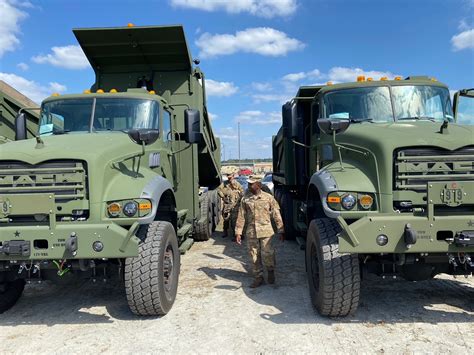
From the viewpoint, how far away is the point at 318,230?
455 cm

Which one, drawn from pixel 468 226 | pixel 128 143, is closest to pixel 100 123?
pixel 128 143

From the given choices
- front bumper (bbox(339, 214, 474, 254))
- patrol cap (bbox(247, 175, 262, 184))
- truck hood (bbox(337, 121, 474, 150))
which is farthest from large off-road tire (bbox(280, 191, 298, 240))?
front bumper (bbox(339, 214, 474, 254))

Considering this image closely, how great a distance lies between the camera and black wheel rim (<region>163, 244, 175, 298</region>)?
487 centimetres

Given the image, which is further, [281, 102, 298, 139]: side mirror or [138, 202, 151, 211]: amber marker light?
[281, 102, 298, 139]: side mirror

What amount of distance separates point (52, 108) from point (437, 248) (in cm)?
507

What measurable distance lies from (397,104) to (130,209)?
11.8ft

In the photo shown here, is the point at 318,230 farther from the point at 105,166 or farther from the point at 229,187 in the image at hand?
the point at 229,187

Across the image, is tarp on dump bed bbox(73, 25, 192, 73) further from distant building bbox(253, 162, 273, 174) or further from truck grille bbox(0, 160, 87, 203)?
distant building bbox(253, 162, 273, 174)

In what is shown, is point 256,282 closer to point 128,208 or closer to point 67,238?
point 128,208

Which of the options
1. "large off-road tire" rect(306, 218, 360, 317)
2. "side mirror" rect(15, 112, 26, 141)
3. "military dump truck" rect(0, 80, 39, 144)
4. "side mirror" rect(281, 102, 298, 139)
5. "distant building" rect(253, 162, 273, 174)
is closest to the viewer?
"large off-road tire" rect(306, 218, 360, 317)

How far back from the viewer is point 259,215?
5762 millimetres

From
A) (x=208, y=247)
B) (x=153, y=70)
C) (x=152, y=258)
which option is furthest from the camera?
(x=208, y=247)

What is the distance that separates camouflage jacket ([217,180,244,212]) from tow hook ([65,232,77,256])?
6050 millimetres

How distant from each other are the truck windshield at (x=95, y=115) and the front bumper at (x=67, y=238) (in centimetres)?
182
